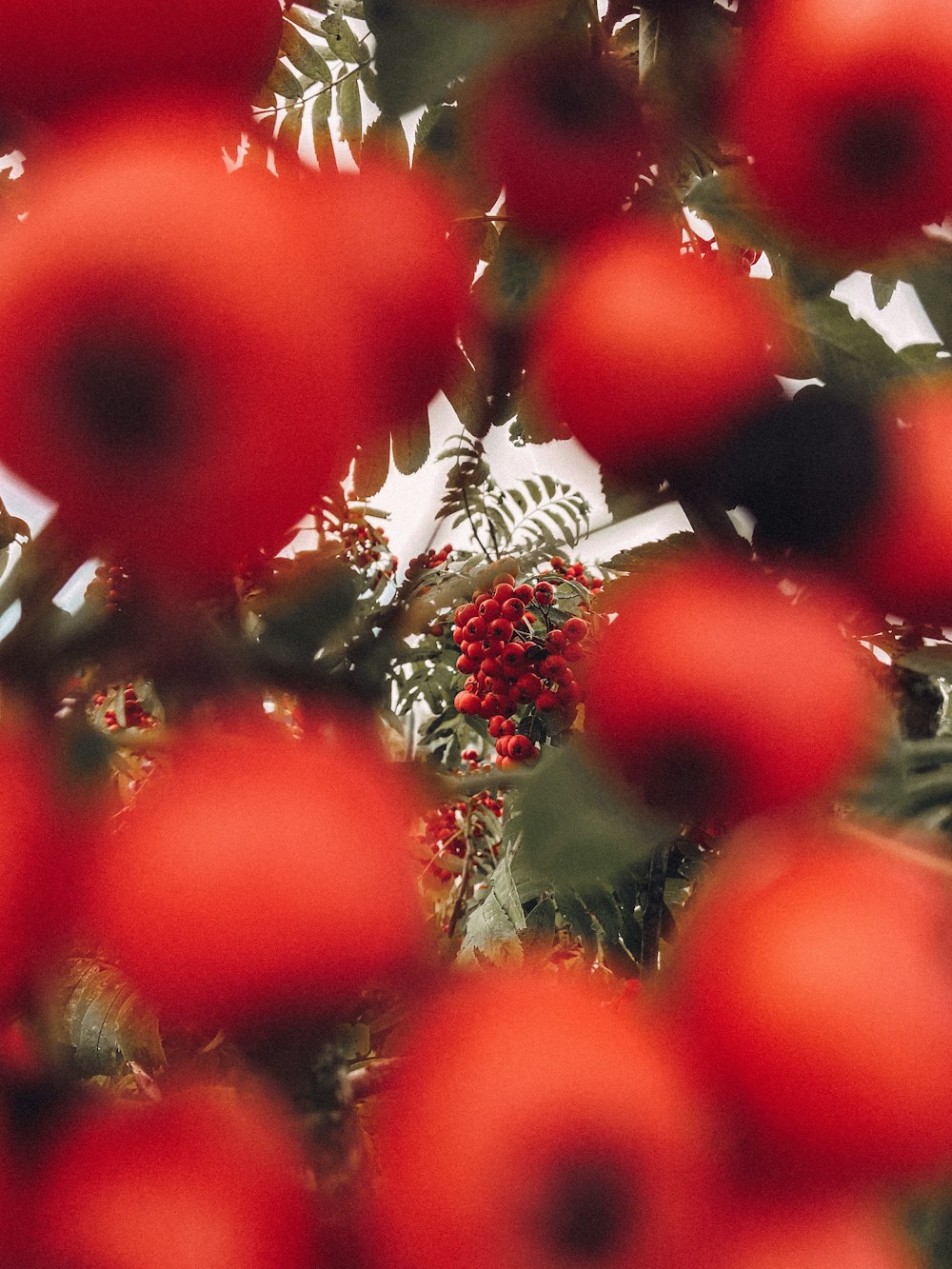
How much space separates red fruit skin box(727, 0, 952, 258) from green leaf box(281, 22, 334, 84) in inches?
16.4

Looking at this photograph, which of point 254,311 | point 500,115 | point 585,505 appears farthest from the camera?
point 585,505

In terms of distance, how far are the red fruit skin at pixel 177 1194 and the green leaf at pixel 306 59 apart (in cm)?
56

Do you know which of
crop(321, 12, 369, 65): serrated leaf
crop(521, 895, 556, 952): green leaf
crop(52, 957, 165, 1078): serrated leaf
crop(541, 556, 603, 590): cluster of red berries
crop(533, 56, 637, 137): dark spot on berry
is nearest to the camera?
crop(533, 56, 637, 137): dark spot on berry

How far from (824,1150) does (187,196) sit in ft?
0.56

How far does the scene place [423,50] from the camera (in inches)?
8.3

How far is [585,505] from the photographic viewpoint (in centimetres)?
104

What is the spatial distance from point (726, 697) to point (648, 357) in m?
0.06

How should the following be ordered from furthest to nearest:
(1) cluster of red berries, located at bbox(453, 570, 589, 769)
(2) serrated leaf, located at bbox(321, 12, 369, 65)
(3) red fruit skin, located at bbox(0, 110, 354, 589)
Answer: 1. (1) cluster of red berries, located at bbox(453, 570, 589, 769)
2. (2) serrated leaf, located at bbox(321, 12, 369, 65)
3. (3) red fruit skin, located at bbox(0, 110, 354, 589)

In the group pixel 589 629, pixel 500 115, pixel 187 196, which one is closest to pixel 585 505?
pixel 589 629

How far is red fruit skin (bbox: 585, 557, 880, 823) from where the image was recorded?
19 cm

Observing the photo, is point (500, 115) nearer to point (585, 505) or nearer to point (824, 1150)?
point (824, 1150)

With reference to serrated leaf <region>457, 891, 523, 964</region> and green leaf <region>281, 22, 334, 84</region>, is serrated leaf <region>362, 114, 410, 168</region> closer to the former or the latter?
green leaf <region>281, 22, 334, 84</region>

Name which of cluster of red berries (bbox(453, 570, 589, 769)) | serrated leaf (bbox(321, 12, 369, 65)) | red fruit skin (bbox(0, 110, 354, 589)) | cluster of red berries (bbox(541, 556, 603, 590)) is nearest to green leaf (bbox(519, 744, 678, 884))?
red fruit skin (bbox(0, 110, 354, 589))

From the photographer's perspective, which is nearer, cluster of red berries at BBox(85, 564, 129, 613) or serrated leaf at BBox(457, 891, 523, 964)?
cluster of red berries at BBox(85, 564, 129, 613)
